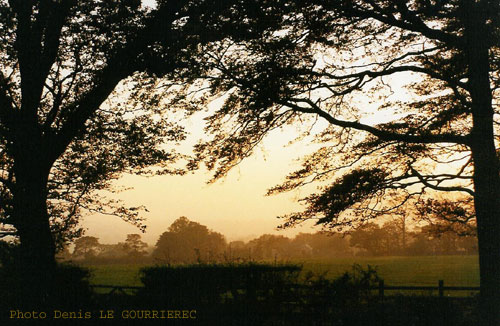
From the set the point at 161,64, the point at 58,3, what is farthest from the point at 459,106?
the point at 58,3

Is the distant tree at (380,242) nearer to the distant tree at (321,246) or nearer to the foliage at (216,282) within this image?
the distant tree at (321,246)

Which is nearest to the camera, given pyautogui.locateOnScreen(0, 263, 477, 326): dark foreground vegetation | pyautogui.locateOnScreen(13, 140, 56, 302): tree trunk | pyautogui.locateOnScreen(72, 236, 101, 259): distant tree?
pyautogui.locateOnScreen(0, 263, 477, 326): dark foreground vegetation

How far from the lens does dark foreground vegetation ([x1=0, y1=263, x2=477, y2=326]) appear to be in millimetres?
9531

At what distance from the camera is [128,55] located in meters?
11.3

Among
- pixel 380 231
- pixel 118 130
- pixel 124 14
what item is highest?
pixel 124 14

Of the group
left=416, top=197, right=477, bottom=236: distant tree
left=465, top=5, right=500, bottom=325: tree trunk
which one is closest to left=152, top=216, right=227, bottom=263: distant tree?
left=416, top=197, right=477, bottom=236: distant tree

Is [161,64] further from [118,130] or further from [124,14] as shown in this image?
[118,130]

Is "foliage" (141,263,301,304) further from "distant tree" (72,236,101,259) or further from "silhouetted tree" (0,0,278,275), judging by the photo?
"distant tree" (72,236,101,259)

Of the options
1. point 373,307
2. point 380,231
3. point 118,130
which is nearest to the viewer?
point 373,307

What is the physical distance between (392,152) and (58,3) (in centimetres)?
1119

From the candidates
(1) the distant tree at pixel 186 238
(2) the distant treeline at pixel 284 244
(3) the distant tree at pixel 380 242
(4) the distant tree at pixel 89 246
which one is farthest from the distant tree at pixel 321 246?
(4) the distant tree at pixel 89 246

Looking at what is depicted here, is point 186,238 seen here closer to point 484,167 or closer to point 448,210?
point 448,210

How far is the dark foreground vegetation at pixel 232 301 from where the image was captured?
9531 mm

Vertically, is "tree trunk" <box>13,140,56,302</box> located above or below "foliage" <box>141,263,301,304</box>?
above
